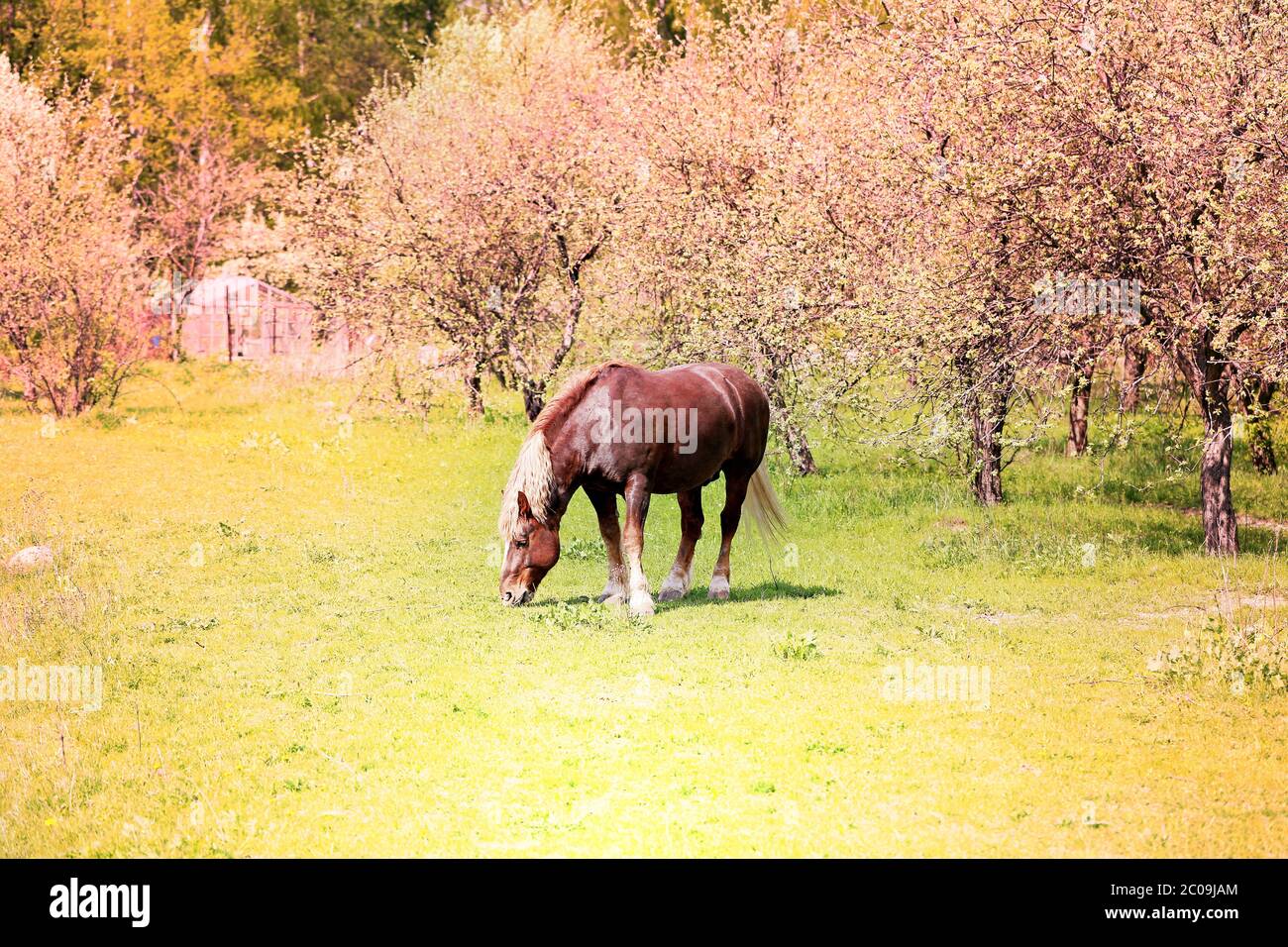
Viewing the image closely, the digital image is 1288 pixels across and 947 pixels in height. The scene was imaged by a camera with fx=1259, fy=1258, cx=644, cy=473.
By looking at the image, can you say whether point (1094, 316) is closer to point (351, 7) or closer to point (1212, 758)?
point (1212, 758)

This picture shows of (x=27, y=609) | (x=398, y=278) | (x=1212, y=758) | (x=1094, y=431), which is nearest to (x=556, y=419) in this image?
(x=27, y=609)

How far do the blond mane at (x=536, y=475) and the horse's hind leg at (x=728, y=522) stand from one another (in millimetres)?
2351

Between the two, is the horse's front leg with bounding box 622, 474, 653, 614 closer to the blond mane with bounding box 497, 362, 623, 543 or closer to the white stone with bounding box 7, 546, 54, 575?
the blond mane with bounding box 497, 362, 623, 543

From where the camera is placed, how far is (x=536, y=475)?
1205cm

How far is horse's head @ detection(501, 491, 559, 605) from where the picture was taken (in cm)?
1215

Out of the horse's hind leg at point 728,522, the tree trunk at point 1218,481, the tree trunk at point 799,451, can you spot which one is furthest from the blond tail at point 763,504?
the tree trunk at point 799,451

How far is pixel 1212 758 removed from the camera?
855cm

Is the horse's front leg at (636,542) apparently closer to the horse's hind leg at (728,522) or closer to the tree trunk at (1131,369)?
the horse's hind leg at (728,522)

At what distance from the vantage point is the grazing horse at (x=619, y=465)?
39.9 feet

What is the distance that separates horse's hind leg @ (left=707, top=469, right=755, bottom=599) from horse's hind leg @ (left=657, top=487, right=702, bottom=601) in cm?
31

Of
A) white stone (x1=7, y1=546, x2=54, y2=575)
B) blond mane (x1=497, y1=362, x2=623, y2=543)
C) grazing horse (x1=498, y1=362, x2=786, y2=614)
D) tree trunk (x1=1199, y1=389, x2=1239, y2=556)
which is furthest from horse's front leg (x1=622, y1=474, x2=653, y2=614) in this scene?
tree trunk (x1=1199, y1=389, x2=1239, y2=556)

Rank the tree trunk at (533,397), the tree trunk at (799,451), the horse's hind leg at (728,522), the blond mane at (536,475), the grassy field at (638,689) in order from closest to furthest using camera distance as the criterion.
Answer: the grassy field at (638,689) → the blond mane at (536,475) → the horse's hind leg at (728,522) → the tree trunk at (799,451) → the tree trunk at (533,397)

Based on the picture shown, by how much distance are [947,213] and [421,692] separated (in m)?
9.10

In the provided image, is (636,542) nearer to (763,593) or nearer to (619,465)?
(619,465)
